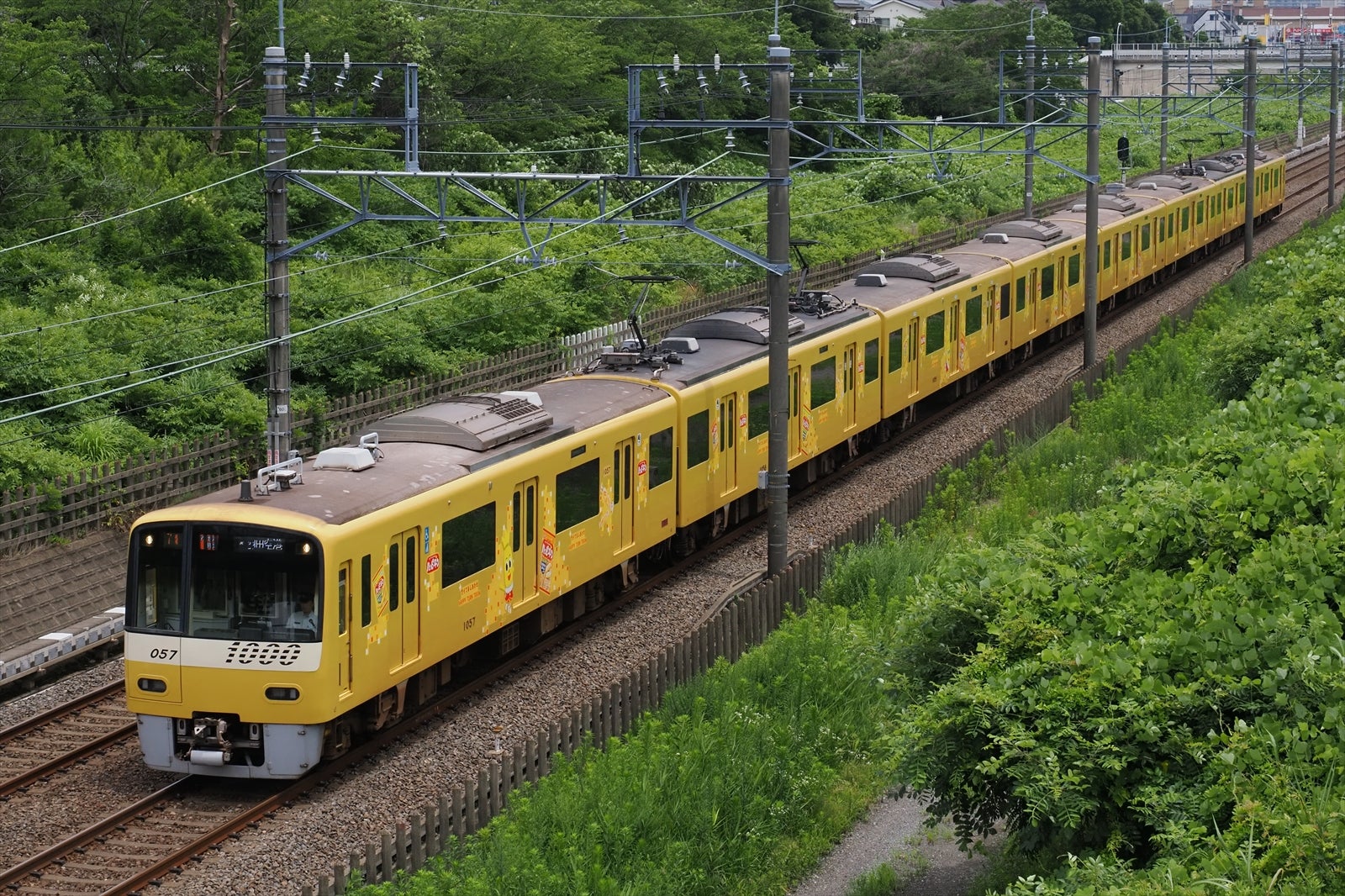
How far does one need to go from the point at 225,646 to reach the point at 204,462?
9.13m

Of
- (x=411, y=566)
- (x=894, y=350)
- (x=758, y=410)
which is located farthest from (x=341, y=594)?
(x=894, y=350)

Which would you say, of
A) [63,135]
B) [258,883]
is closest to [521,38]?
Answer: [63,135]

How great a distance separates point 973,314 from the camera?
27.2m

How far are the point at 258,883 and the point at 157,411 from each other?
12.7m

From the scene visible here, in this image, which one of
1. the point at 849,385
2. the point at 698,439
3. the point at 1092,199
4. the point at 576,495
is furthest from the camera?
the point at 1092,199

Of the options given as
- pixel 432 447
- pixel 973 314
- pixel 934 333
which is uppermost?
pixel 432 447

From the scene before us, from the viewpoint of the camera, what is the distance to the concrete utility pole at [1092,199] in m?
26.4

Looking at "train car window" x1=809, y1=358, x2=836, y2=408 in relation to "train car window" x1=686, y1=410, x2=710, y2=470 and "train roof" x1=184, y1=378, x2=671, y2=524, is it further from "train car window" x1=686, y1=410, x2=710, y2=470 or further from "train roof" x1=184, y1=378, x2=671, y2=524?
"train roof" x1=184, y1=378, x2=671, y2=524

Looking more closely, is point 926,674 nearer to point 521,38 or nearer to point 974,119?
point 521,38

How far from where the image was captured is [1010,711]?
318 inches

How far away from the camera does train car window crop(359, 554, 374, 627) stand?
12508 mm

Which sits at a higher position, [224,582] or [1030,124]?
[1030,124]

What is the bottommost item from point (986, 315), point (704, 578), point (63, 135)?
point (704, 578)

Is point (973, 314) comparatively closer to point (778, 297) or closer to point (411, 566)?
point (778, 297)
